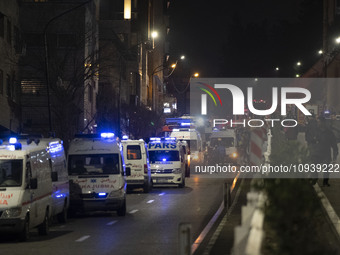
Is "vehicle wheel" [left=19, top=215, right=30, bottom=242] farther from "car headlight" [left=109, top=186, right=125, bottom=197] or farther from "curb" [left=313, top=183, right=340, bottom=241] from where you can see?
"car headlight" [left=109, top=186, right=125, bottom=197]

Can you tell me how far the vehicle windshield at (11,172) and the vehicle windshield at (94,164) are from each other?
7.31m

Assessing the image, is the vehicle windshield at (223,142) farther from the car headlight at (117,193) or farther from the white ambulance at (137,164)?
the car headlight at (117,193)

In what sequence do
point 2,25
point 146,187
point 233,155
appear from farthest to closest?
point 233,155, point 2,25, point 146,187

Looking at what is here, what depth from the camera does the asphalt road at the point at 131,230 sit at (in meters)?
17.8

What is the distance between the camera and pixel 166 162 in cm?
4366

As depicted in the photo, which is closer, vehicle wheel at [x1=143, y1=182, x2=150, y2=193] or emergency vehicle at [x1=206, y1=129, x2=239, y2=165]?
vehicle wheel at [x1=143, y1=182, x2=150, y2=193]

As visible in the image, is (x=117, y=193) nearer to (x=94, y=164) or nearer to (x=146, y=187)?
(x=94, y=164)

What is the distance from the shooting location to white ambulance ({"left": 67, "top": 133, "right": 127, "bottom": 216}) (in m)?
26.8

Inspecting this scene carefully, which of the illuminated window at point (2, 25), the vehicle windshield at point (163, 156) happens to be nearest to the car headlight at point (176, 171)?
the vehicle windshield at point (163, 156)

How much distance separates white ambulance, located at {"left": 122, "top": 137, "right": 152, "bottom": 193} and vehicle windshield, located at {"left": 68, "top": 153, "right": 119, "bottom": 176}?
9711mm

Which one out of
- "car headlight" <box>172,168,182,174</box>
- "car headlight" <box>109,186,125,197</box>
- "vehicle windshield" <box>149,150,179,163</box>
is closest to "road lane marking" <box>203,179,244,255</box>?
"car headlight" <box>109,186,125,197</box>

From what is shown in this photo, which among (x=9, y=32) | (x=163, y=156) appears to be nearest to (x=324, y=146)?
(x=163, y=156)

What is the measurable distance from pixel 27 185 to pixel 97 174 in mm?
7558

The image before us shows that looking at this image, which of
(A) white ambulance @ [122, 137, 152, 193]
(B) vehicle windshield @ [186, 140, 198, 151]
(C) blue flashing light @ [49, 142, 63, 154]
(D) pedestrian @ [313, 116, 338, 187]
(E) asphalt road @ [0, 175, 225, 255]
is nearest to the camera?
(E) asphalt road @ [0, 175, 225, 255]
